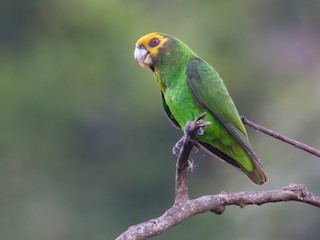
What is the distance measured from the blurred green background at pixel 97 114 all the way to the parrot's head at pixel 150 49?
660 centimetres

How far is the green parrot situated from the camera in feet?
14.8

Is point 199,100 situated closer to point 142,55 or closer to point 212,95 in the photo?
point 212,95

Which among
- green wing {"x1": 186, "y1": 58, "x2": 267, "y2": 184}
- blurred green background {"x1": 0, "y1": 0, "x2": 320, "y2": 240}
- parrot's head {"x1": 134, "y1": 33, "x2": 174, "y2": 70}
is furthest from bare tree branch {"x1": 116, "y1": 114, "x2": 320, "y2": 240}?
blurred green background {"x1": 0, "y1": 0, "x2": 320, "y2": 240}

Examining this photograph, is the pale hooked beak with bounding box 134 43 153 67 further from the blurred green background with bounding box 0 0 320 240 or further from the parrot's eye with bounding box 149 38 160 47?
the blurred green background with bounding box 0 0 320 240

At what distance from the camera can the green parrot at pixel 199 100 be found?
4508 millimetres

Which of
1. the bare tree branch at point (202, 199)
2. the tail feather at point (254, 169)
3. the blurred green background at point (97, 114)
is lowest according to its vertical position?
the blurred green background at point (97, 114)

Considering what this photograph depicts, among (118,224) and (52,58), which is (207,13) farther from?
(118,224)

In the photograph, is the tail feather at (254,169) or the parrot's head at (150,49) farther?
the parrot's head at (150,49)

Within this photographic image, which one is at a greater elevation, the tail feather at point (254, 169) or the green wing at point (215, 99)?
the green wing at point (215, 99)

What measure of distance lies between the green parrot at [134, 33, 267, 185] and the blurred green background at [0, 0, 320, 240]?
21.8 ft

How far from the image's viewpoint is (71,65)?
53.2ft

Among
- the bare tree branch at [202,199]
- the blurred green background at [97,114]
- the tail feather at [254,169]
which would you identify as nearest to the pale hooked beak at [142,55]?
the tail feather at [254,169]

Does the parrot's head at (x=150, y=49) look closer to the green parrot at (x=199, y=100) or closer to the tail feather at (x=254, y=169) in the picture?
the green parrot at (x=199, y=100)

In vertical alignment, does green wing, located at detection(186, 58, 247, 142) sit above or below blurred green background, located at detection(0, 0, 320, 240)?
above
